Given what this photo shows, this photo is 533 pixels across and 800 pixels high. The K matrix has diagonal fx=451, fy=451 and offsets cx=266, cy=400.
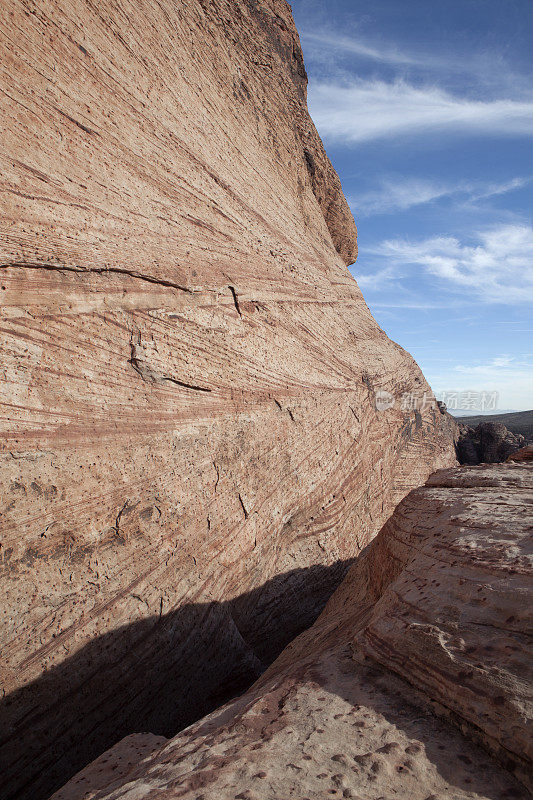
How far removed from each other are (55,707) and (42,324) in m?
2.92

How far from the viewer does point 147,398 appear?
13.7 ft

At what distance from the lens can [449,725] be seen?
210 centimetres

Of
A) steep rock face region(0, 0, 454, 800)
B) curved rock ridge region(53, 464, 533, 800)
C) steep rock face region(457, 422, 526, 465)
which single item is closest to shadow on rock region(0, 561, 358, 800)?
steep rock face region(0, 0, 454, 800)

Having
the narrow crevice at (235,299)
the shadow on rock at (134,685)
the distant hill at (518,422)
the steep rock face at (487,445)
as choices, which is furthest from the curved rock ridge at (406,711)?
the distant hill at (518,422)

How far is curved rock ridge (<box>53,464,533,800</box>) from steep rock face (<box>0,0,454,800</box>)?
3.06 feet

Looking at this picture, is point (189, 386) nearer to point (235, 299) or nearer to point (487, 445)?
point (235, 299)

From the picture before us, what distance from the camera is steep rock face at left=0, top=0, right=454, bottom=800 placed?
3.43 metres

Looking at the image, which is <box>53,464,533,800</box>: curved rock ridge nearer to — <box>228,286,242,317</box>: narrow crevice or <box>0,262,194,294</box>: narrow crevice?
<box>228,286,242,317</box>: narrow crevice

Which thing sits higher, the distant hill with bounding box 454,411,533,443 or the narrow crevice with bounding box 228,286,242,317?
the narrow crevice with bounding box 228,286,242,317

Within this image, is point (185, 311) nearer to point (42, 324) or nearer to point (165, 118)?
point (42, 324)

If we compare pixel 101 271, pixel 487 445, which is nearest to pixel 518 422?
pixel 487 445

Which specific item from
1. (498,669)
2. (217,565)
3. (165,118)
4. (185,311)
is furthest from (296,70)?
(498,669)

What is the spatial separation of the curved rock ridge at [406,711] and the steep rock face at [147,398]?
3.06 feet

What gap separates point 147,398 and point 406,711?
3066 millimetres
